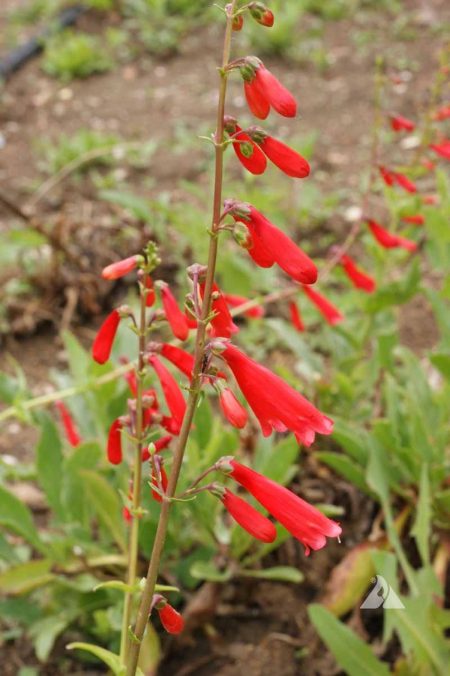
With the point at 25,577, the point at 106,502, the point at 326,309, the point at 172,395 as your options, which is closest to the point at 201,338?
the point at 172,395

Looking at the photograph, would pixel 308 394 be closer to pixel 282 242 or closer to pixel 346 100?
pixel 282 242

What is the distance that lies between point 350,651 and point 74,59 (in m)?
5.42

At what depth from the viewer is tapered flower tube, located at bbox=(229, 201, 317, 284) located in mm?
1446

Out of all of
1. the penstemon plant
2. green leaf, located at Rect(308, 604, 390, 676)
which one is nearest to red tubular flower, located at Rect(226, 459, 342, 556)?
the penstemon plant

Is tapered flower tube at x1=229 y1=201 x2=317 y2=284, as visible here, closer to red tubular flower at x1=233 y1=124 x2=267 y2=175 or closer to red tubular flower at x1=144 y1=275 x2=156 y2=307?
red tubular flower at x1=233 y1=124 x2=267 y2=175

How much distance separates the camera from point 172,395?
1.70m

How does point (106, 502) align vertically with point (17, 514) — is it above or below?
above

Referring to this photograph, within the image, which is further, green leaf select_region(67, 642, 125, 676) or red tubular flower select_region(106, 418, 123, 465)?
red tubular flower select_region(106, 418, 123, 465)

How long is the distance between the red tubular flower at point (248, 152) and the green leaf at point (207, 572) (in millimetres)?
1299

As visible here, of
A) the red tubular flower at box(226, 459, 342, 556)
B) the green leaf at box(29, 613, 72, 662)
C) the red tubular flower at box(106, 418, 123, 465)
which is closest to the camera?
the red tubular flower at box(226, 459, 342, 556)

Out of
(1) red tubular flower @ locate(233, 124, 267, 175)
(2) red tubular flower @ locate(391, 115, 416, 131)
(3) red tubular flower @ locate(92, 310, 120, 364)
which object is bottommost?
(3) red tubular flower @ locate(92, 310, 120, 364)

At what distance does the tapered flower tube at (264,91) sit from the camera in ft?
4.65

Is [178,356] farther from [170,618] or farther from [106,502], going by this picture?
[106,502]

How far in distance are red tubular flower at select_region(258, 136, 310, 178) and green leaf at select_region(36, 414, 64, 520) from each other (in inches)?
53.3
